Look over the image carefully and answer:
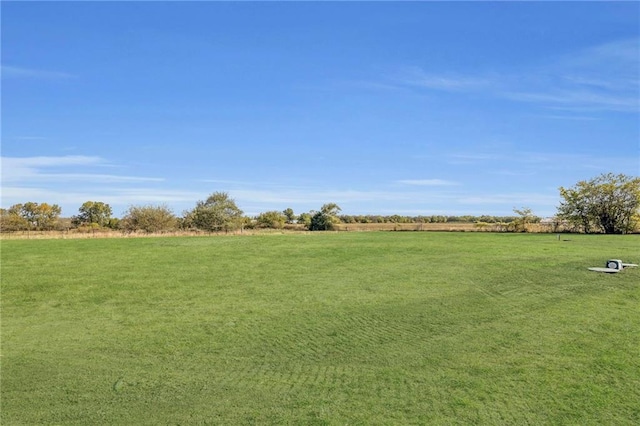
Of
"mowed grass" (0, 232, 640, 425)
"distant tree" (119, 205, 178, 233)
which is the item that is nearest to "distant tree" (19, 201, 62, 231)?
"distant tree" (119, 205, 178, 233)

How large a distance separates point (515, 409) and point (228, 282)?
26.8ft

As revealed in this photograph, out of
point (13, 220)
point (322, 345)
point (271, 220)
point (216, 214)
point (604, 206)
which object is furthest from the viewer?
point (271, 220)

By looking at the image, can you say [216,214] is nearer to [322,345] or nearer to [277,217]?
[277,217]

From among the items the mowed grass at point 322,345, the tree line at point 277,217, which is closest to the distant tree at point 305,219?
the tree line at point 277,217

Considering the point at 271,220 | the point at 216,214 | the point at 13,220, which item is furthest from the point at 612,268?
the point at 13,220

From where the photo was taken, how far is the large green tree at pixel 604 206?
103 feet

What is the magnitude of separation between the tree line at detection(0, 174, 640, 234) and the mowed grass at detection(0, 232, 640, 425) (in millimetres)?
22531

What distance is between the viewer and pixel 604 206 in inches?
1273

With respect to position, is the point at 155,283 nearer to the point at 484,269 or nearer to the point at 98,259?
the point at 98,259

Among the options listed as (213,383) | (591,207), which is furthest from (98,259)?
(591,207)

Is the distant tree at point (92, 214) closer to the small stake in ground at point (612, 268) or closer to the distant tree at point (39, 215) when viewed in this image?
the distant tree at point (39, 215)

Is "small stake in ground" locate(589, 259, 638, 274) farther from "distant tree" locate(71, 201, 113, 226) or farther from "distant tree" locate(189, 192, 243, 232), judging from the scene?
"distant tree" locate(71, 201, 113, 226)

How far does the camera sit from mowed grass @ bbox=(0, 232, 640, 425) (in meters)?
4.54

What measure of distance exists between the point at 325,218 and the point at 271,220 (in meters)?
7.83
